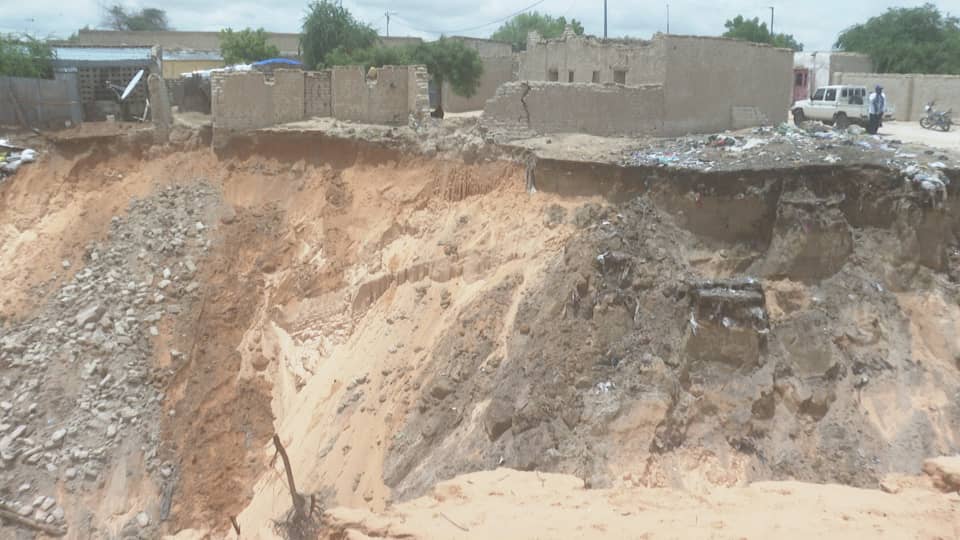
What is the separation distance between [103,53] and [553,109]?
12725 millimetres

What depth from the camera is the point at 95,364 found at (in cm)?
1138

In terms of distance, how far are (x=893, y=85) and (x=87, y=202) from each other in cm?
2071

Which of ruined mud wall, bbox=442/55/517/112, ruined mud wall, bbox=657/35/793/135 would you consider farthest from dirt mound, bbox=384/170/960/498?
ruined mud wall, bbox=442/55/517/112

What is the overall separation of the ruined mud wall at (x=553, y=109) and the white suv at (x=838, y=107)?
916 centimetres

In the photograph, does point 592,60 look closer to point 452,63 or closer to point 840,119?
point 840,119

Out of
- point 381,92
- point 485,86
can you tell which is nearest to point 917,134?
point 381,92

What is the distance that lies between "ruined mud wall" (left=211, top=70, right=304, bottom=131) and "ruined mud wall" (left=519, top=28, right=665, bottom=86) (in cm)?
576

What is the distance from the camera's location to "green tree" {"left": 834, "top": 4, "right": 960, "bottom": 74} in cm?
2767

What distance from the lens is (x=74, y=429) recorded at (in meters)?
10.7

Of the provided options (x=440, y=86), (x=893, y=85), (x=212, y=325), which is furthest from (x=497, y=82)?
(x=212, y=325)

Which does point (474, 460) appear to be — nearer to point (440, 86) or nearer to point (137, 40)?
point (440, 86)

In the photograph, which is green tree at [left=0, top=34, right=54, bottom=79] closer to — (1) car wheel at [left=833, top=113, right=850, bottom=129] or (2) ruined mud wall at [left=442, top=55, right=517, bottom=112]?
(2) ruined mud wall at [left=442, top=55, right=517, bottom=112]

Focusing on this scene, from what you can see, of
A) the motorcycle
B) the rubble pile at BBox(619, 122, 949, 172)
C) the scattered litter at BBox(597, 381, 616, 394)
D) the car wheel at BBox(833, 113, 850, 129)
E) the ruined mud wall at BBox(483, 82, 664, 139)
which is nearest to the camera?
the scattered litter at BBox(597, 381, 616, 394)

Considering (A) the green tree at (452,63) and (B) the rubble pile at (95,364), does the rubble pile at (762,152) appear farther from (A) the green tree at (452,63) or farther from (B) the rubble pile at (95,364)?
(A) the green tree at (452,63)
